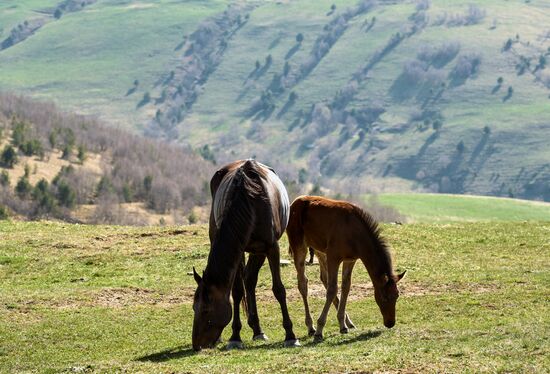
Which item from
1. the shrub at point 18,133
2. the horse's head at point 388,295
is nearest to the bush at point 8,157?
the shrub at point 18,133

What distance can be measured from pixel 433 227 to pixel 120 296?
1615 cm

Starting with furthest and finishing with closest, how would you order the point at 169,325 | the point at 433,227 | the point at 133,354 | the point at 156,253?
1. the point at 433,227
2. the point at 156,253
3. the point at 169,325
4. the point at 133,354

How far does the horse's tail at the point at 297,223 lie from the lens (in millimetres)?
22734

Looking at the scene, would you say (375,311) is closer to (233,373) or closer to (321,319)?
(321,319)

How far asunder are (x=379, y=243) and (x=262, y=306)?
6.33 m

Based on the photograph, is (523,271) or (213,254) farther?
(523,271)

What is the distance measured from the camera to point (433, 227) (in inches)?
1618

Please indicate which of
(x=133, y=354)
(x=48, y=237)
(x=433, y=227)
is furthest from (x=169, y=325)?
(x=433, y=227)

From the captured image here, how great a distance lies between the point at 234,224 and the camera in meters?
19.7

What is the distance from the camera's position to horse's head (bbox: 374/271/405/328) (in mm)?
21328

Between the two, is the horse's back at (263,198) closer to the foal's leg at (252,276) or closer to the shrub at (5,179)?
the foal's leg at (252,276)

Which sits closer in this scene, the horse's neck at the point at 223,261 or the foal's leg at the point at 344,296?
the horse's neck at the point at 223,261

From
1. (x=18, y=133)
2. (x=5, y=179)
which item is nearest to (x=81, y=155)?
(x=18, y=133)

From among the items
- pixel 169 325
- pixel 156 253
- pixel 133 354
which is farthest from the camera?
pixel 156 253
